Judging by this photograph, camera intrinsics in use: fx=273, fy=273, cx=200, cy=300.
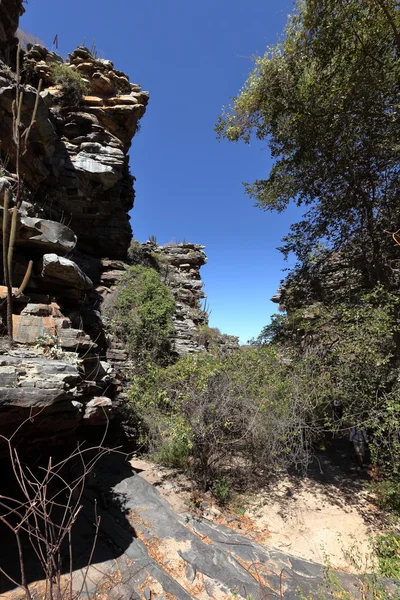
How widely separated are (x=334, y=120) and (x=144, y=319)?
27.9 ft

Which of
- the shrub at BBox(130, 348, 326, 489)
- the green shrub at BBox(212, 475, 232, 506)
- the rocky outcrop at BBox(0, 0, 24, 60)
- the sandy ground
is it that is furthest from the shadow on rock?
the rocky outcrop at BBox(0, 0, 24, 60)

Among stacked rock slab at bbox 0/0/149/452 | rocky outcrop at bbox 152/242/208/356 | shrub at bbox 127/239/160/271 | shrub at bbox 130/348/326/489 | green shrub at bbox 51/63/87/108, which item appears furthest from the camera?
shrub at bbox 127/239/160/271

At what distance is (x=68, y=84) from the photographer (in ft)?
40.8

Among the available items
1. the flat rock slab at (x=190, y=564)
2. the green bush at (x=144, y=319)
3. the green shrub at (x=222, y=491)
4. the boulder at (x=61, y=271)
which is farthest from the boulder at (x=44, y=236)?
the green shrub at (x=222, y=491)

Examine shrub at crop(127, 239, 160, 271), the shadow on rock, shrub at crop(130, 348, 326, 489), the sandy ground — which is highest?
shrub at crop(127, 239, 160, 271)

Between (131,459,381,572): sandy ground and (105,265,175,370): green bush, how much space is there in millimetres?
3905

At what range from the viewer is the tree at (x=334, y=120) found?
5887 mm

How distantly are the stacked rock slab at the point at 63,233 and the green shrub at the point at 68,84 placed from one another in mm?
163

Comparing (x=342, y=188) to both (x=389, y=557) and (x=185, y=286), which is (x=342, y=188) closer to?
(x=389, y=557)

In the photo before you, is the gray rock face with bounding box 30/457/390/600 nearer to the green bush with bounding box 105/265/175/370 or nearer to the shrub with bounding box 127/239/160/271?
the green bush with bounding box 105/265/175/370

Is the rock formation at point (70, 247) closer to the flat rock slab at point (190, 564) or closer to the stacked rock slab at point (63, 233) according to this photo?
the stacked rock slab at point (63, 233)

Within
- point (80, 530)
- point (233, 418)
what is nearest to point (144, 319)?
point (233, 418)

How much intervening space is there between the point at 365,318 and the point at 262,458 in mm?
3910

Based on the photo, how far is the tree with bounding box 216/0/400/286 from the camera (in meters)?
5.89
